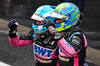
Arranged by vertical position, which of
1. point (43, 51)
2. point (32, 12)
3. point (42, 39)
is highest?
point (42, 39)

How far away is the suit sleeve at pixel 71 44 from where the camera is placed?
2367 mm

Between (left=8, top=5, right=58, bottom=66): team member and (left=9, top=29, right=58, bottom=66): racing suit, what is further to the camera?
→ (left=9, top=29, right=58, bottom=66): racing suit

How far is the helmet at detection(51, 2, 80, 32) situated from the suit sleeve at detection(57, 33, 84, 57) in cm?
16

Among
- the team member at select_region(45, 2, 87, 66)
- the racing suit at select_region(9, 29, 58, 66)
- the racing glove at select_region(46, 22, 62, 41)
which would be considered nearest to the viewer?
the racing glove at select_region(46, 22, 62, 41)

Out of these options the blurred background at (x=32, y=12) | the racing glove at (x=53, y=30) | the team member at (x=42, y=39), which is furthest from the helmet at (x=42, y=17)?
the blurred background at (x=32, y=12)

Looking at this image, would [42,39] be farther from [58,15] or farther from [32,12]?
[32,12]

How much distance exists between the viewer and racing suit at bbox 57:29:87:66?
2377mm

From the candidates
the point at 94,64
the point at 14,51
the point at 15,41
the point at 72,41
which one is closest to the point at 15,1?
the point at 14,51

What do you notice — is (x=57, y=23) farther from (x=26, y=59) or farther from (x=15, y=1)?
(x=15, y=1)

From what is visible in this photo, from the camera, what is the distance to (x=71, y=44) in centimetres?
243

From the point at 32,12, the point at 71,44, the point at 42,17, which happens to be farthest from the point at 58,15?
the point at 32,12

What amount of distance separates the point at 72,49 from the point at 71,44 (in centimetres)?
8

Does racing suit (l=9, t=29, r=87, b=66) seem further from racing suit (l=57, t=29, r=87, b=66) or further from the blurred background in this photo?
the blurred background

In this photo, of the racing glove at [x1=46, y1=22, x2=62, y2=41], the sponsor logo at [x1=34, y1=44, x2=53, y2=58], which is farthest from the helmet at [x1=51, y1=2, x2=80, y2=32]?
the sponsor logo at [x1=34, y1=44, x2=53, y2=58]
